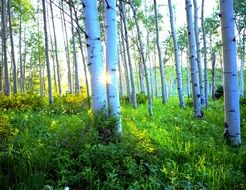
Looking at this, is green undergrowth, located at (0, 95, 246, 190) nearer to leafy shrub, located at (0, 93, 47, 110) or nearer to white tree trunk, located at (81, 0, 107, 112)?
white tree trunk, located at (81, 0, 107, 112)

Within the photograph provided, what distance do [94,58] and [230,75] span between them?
2.79 m

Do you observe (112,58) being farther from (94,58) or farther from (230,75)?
(230,75)

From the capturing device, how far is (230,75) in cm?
659

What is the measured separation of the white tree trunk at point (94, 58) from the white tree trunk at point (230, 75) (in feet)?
8.47

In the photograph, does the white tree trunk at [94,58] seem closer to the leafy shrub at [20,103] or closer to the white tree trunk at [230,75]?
the white tree trunk at [230,75]

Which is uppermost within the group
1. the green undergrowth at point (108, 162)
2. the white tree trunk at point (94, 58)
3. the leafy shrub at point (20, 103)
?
the white tree trunk at point (94, 58)

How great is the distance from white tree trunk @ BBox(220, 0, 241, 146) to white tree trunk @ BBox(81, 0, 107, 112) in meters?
2.58

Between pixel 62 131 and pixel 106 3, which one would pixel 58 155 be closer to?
pixel 62 131

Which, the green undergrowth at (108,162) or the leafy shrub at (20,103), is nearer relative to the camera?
the green undergrowth at (108,162)

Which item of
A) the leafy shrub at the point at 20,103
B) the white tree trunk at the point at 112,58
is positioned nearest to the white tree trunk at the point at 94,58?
the white tree trunk at the point at 112,58

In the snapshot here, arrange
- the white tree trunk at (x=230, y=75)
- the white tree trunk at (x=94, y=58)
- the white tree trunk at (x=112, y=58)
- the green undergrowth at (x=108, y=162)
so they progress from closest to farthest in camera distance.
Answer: the green undergrowth at (x=108, y=162) < the white tree trunk at (x=94, y=58) < the white tree trunk at (x=112, y=58) < the white tree trunk at (x=230, y=75)

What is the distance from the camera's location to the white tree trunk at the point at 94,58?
18.7ft

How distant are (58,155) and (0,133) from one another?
5.62 feet

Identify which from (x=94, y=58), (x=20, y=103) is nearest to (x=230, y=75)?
(x=94, y=58)
